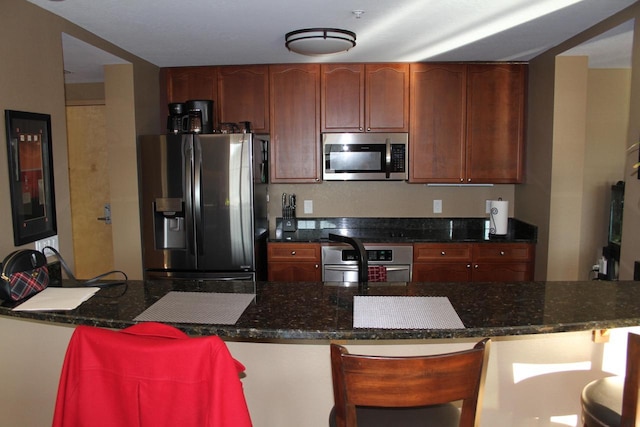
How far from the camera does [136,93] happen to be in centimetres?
390

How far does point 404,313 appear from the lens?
1767mm

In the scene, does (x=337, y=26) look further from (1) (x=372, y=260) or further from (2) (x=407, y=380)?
(2) (x=407, y=380)

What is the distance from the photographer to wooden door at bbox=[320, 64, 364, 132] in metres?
4.31

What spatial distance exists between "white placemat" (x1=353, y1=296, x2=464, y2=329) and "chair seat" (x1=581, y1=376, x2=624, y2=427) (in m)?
0.50

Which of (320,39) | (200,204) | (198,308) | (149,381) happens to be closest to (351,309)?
(198,308)

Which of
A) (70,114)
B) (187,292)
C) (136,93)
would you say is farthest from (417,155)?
(70,114)

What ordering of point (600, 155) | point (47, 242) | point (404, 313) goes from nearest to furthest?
point (404, 313)
point (47, 242)
point (600, 155)

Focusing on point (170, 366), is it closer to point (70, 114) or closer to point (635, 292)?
point (635, 292)

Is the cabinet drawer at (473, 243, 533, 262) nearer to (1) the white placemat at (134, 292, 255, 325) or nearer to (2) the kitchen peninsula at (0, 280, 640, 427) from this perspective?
(2) the kitchen peninsula at (0, 280, 640, 427)

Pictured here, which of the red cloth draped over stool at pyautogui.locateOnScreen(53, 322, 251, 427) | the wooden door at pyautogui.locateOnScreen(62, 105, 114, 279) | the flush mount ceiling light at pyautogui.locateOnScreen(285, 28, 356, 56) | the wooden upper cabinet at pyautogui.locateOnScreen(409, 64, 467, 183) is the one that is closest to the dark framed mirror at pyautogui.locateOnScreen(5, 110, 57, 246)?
the red cloth draped over stool at pyautogui.locateOnScreen(53, 322, 251, 427)

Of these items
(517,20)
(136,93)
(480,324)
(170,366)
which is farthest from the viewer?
(136,93)

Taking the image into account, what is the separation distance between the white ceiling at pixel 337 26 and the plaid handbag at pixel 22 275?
53.5 inches

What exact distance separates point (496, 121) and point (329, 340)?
10.3 feet

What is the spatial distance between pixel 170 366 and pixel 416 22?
2.53 metres
